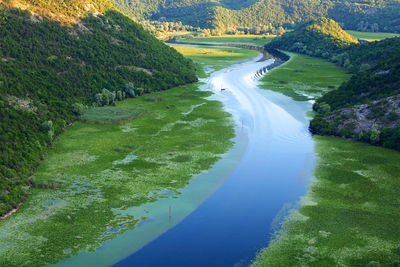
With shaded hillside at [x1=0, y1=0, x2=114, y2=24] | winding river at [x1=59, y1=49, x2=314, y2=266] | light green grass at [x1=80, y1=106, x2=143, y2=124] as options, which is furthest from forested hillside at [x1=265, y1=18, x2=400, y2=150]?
shaded hillside at [x1=0, y1=0, x2=114, y2=24]

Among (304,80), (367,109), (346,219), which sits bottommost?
(346,219)

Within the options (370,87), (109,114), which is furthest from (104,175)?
(370,87)

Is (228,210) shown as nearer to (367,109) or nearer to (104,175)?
(104,175)

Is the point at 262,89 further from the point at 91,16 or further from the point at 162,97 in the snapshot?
the point at 91,16

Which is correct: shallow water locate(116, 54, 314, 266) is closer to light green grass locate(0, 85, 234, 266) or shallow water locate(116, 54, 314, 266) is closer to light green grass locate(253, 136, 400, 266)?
light green grass locate(253, 136, 400, 266)

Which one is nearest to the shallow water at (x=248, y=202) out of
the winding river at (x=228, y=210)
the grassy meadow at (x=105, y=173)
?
the winding river at (x=228, y=210)

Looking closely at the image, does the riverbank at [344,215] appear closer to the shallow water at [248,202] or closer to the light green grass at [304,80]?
the shallow water at [248,202]
